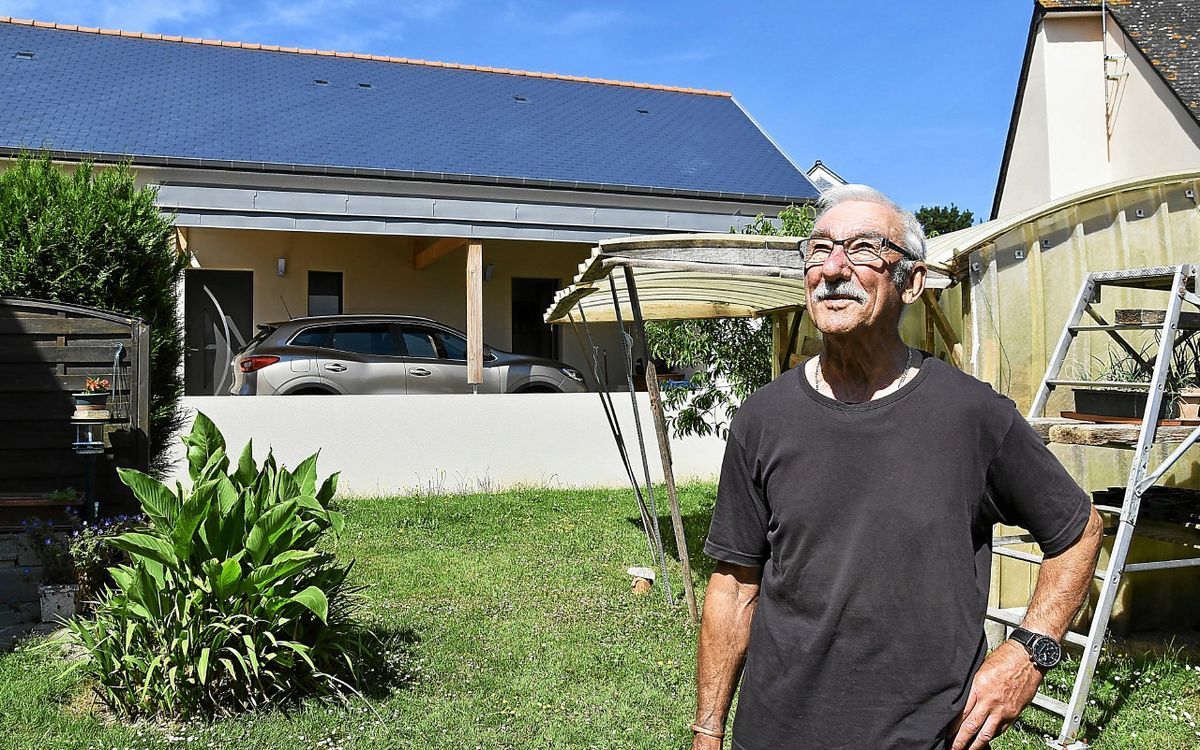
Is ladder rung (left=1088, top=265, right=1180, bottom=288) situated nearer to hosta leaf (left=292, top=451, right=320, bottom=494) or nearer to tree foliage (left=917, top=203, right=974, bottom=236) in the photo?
hosta leaf (left=292, top=451, right=320, bottom=494)

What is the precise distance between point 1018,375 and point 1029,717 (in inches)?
83.4

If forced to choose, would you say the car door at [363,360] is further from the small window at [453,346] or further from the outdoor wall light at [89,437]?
the outdoor wall light at [89,437]

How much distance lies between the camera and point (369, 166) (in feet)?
41.0

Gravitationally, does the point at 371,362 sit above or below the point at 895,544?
above

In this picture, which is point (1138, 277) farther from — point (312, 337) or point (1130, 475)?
point (312, 337)

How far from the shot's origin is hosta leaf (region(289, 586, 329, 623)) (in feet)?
15.3

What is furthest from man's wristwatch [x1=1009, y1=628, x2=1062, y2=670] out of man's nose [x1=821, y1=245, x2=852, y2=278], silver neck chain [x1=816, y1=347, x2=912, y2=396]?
man's nose [x1=821, y1=245, x2=852, y2=278]

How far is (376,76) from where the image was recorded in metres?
17.1

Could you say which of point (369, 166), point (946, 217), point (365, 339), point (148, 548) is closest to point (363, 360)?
point (365, 339)

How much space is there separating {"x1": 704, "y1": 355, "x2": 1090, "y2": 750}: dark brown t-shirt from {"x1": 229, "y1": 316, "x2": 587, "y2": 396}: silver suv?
10.2m

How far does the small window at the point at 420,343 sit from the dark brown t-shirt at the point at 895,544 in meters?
10.5

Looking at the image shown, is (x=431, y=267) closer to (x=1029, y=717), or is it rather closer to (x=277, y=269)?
(x=277, y=269)

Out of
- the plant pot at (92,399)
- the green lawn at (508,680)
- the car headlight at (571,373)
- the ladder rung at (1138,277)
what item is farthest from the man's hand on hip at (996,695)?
the car headlight at (571,373)

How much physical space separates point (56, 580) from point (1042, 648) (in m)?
6.04
